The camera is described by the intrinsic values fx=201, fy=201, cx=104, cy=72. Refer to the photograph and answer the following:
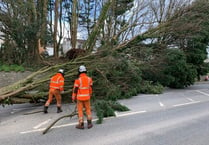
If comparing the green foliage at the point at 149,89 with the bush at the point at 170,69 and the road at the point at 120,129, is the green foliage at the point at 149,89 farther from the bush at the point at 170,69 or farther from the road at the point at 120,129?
the road at the point at 120,129

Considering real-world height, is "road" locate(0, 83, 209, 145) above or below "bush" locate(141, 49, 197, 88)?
below

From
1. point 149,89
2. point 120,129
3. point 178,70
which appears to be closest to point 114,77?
point 149,89

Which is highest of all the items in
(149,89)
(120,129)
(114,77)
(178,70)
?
(178,70)

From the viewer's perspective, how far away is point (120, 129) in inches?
221

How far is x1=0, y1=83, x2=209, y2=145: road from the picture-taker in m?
4.79

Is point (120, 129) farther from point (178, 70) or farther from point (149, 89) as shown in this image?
point (178, 70)

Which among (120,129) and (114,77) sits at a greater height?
(114,77)

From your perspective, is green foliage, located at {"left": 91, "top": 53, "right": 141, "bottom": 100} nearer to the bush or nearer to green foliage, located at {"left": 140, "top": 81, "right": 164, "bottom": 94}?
green foliage, located at {"left": 140, "top": 81, "right": 164, "bottom": 94}

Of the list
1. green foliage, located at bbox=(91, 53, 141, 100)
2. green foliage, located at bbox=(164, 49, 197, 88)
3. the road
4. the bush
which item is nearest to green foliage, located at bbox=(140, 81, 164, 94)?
the bush

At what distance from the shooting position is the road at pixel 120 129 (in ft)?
15.7

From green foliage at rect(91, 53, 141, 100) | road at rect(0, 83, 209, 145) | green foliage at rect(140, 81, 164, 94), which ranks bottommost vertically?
road at rect(0, 83, 209, 145)

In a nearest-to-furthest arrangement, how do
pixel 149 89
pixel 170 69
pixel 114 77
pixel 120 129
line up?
pixel 120 129 < pixel 114 77 < pixel 149 89 < pixel 170 69

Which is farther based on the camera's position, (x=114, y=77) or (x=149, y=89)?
(x=149, y=89)


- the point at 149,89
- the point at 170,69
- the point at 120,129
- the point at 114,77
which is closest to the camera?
the point at 120,129
